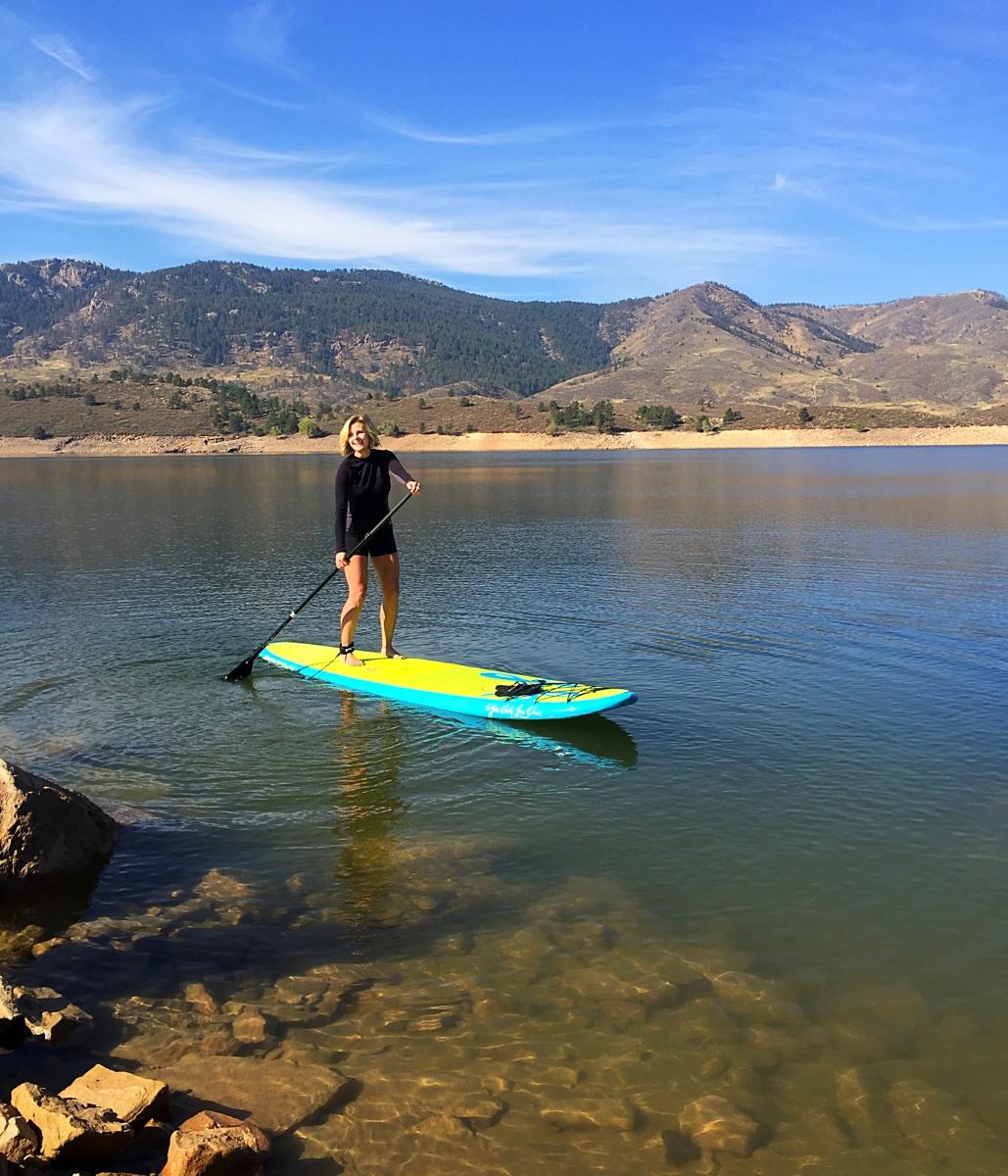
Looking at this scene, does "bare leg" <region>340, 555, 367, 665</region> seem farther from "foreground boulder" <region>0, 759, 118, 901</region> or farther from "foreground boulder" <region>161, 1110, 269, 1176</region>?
"foreground boulder" <region>161, 1110, 269, 1176</region>

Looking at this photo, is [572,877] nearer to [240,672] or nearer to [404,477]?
[404,477]

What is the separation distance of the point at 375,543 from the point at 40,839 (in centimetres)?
633

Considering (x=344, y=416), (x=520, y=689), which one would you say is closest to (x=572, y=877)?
(x=520, y=689)

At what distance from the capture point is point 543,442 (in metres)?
129

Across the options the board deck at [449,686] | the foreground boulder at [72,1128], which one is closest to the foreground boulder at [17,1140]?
the foreground boulder at [72,1128]

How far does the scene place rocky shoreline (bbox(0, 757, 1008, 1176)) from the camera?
16.1 ft

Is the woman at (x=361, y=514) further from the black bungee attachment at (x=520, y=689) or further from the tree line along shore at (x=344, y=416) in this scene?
the tree line along shore at (x=344, y=416)

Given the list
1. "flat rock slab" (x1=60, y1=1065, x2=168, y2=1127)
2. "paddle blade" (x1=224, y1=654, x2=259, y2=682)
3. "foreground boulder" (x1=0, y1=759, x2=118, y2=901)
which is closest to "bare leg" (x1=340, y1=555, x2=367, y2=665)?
"paddle blade" (x1=224, y1=654, x2=259, y2=682)

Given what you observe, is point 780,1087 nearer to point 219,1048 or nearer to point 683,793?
point 219,1048

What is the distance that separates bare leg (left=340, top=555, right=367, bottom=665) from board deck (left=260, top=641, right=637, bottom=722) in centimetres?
28

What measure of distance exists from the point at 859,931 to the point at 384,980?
3.35 meters

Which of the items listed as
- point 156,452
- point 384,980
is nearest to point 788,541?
point 384,980

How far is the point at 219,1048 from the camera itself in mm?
5617

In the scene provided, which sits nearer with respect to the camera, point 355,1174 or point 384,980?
point 355,1174
